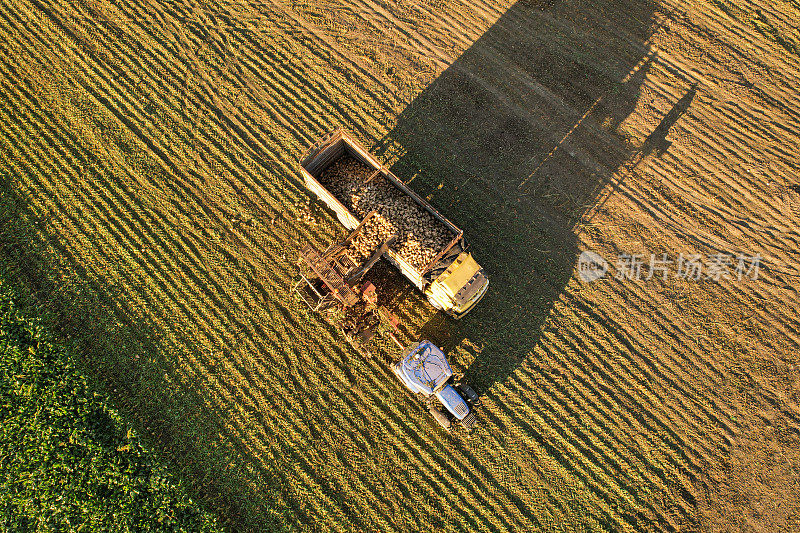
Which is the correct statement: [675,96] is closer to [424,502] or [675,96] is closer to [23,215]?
[424,502]

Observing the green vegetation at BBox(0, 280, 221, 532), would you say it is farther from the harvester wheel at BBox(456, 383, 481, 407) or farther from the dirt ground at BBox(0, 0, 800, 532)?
the harvester wheel at BBox(456, 383, 481, 407)

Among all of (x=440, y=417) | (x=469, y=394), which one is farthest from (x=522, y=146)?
(x=440, y=417)

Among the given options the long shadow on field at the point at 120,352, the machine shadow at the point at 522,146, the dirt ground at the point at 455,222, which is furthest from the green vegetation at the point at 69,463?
the machine shadow at the point at 522,146

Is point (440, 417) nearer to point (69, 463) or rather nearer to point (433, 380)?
point (433, 380)

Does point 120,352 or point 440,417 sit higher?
point 440,417

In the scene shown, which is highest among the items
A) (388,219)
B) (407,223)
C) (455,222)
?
(455,222)

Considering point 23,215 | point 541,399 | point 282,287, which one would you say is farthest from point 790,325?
point 23,215
